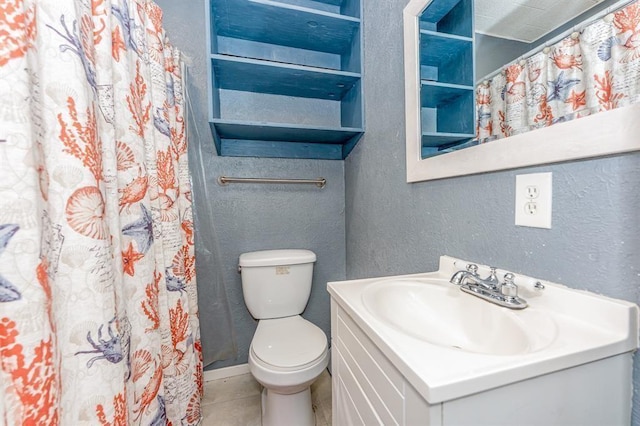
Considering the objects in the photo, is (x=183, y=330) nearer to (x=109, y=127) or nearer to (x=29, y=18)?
(x=109, y=127)

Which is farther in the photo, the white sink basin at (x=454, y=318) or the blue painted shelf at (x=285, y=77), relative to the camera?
the blue painted shelf at (x=285, y=77)

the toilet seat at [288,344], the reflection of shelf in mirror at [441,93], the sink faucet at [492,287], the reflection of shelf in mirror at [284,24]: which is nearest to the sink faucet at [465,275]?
the sink faucet at [492,287]

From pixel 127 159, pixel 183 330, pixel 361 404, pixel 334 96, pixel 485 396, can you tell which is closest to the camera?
pixel 485 396

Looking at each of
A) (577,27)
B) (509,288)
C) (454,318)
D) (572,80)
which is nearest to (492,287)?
Result: (509,288)

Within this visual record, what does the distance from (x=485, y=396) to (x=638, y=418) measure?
0.34 m

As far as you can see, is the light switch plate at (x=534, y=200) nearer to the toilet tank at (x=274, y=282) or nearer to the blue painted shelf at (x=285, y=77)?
the blue painted shelf at (x=285, y=77)

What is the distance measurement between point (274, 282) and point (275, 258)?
0.14m

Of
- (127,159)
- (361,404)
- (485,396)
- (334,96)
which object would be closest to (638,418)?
(485,396)

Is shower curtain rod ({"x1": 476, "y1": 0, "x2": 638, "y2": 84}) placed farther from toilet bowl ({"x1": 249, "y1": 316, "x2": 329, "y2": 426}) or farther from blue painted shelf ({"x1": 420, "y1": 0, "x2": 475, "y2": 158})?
toilet bowl ({"x1": 249, "y1": 316, "x2": 329, "y2": 426})

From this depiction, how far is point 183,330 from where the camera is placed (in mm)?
1141

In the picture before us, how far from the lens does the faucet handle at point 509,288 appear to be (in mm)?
613

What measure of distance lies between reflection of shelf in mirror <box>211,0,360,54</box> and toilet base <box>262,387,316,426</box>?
6.03ft

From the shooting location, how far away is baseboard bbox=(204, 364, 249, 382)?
5.34ft

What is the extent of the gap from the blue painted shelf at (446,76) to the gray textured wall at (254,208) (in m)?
0.88
